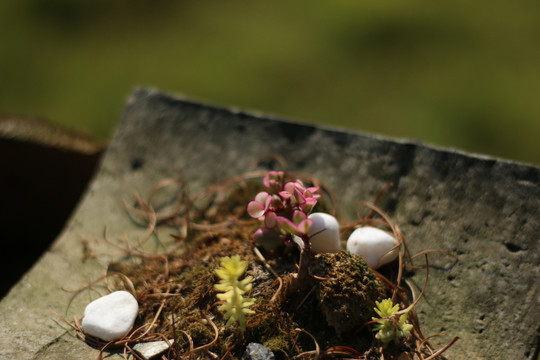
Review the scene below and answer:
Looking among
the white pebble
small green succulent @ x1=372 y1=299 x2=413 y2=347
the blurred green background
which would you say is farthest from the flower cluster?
the blurred green background

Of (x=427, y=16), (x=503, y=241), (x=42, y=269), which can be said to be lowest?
(x=42, y=269)

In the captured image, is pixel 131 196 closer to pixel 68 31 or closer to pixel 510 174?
pixel 510 174

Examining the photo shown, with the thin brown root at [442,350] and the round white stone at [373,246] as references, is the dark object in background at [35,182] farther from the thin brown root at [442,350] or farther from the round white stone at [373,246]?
the thin brown root at [442,350]

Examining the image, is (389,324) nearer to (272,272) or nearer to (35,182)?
(272,272)

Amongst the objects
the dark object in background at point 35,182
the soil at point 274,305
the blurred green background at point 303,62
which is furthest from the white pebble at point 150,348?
the blurred green background at point 303,62

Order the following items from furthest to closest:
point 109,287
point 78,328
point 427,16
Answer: point 427,16
point 109,287
point 78,328

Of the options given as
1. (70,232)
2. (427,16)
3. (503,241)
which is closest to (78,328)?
(70,232)

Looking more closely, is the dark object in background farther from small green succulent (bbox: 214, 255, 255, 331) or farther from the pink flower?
small green succulent (bbox: 214, 255, 255, 331)
